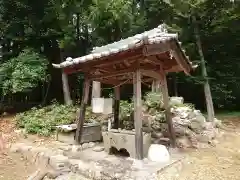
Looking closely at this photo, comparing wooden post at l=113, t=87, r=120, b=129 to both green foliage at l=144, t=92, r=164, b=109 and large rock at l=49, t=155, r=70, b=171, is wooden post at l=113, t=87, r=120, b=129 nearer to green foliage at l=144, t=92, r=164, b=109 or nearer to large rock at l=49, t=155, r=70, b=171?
green foliage at l=144, t=92, r=164, b=109

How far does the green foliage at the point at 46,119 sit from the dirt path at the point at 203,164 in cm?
73

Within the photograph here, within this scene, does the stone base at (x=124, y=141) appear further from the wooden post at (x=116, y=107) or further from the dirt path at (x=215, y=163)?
the wooden post at (x=116, y=107)

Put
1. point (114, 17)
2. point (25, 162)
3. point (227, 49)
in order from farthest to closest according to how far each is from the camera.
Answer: point (227, 49) < point (114, 17) < point (25, 162)

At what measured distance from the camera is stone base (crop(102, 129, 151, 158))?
203 inches

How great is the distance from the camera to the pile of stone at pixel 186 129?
22.9 feet

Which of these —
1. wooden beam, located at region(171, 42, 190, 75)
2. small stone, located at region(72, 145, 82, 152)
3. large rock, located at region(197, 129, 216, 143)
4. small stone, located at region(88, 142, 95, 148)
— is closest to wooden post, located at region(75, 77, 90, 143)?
small stone, located at region(72, 145, 82, 152)

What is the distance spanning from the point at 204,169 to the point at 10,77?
8732 millimetres

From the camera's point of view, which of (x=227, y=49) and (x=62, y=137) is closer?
(x=62, y=137)

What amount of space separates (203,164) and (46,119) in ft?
19.0

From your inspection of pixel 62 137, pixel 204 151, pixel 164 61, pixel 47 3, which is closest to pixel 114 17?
pixel 47 3

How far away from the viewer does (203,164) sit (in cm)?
538

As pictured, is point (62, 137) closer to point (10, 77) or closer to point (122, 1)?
point (10, 77)

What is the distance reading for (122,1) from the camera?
1058 cm

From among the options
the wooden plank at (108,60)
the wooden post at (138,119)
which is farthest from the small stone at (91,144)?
the wooden plank at (108,60)
